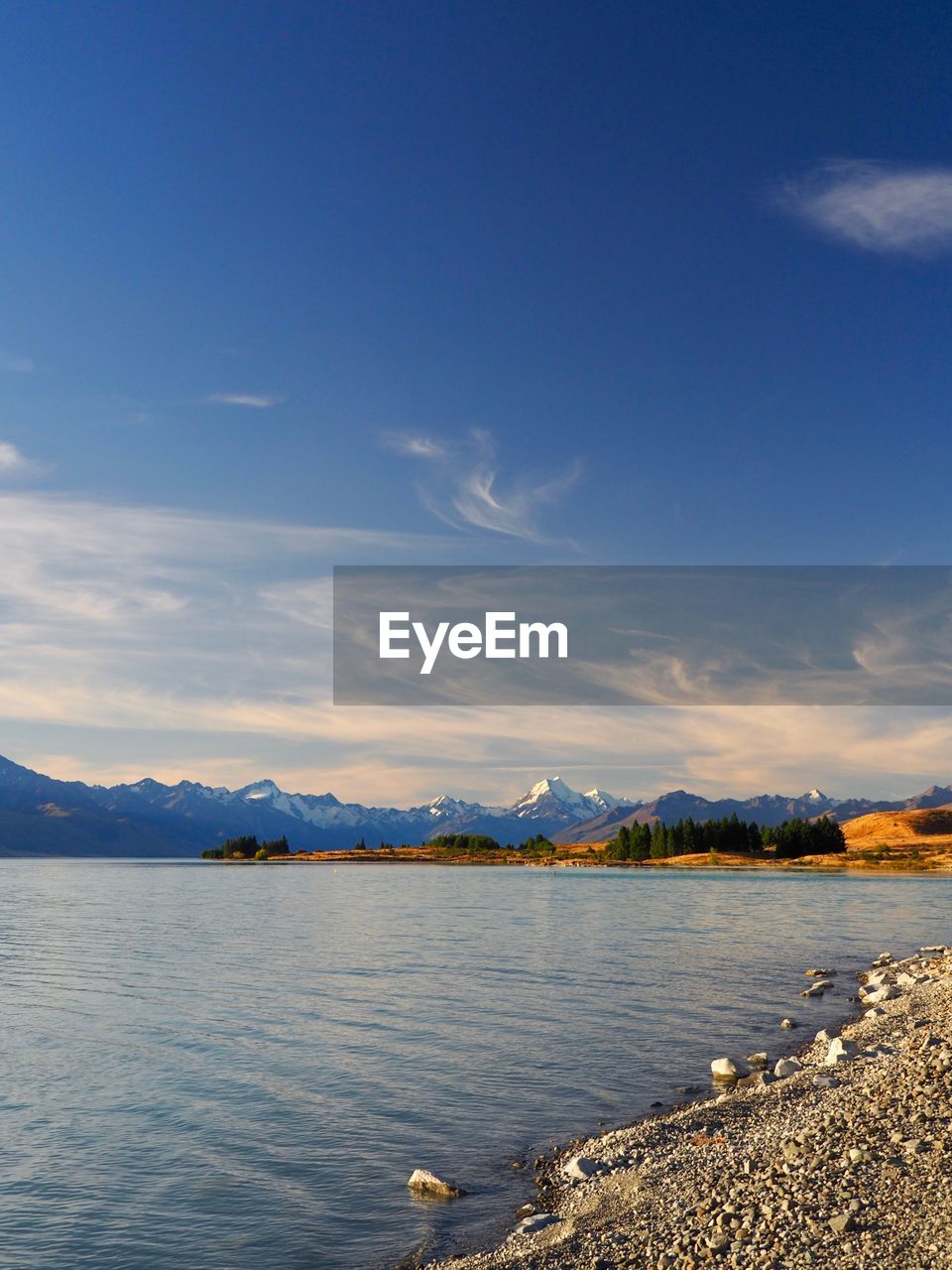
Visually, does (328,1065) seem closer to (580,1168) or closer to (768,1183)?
(580,1168)

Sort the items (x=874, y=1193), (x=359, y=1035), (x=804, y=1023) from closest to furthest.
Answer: (x=874, y=1193) < (x=359, y=1035) < (x=804, y=1023)

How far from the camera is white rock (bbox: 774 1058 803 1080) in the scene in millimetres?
27222

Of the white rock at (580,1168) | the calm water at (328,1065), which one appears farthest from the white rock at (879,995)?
the white rock at (580,1168)

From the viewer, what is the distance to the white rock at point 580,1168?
19922mm

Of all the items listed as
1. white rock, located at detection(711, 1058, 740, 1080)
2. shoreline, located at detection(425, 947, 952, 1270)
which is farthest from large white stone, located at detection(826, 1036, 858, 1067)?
white rock, located at detection(711, 1058, 740, 1080)

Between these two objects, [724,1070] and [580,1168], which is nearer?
[580,1168]

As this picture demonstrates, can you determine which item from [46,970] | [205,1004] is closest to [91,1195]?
[205,1004]

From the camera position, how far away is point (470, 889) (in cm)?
14038

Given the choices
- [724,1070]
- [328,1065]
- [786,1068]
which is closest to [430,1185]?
[328,1065]

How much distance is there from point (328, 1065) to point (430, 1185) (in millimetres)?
11391

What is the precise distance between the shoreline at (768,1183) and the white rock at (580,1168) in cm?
3

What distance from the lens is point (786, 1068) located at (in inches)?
1090

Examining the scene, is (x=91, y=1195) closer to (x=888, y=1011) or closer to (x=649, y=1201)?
(x=649, y=1201)

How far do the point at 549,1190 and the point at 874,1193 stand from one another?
7156 millimetres
